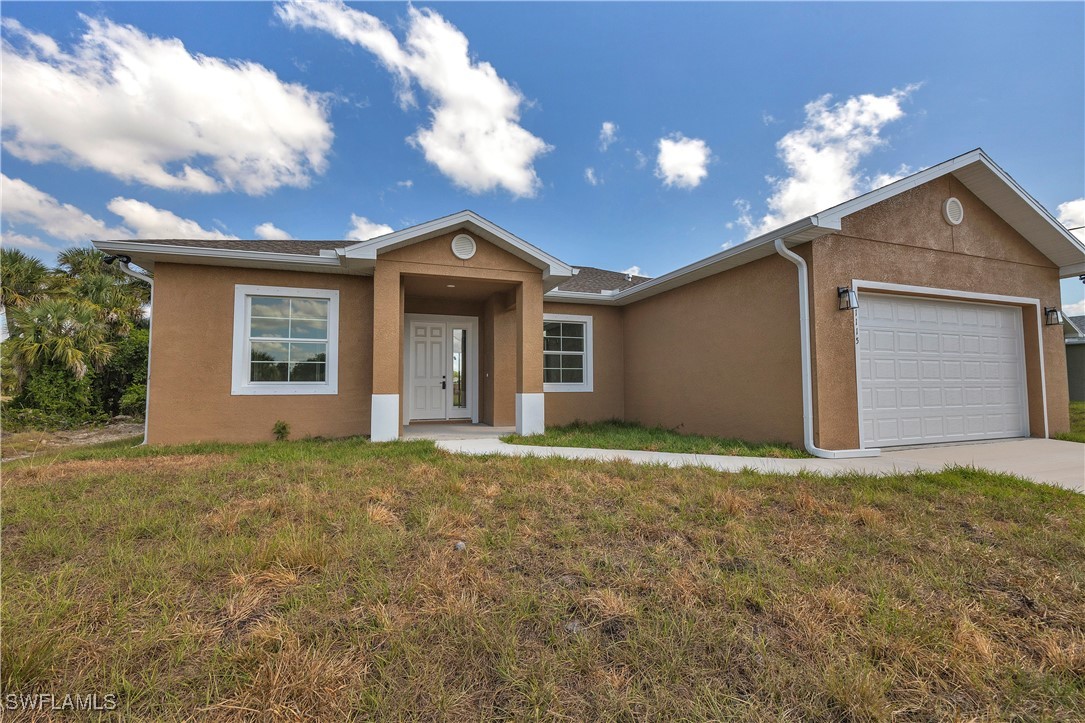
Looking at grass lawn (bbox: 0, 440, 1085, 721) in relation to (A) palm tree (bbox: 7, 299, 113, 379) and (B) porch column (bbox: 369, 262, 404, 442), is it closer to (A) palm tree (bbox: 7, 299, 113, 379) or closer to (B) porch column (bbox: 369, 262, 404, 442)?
(B) porch column (bbox: 369, 262, 404, 442)

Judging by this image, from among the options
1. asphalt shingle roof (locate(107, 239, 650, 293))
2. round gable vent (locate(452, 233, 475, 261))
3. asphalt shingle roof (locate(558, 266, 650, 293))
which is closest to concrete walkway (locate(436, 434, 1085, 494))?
round gable vent (locate(452, 233, 475, 261))

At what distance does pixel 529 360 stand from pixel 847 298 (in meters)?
5.10

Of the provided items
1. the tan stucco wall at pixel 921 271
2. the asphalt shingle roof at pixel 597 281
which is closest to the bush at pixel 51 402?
the asphalt shingle roof at pixel 597 281

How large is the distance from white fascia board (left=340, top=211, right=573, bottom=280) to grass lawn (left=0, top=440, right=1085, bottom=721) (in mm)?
4338

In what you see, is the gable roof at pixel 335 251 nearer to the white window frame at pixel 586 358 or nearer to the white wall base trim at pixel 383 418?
the white window frame at pixel 586 358

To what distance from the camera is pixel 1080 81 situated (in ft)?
25.6

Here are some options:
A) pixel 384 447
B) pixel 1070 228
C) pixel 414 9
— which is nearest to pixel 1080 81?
pixel 1070 228

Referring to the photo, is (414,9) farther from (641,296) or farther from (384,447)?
(384,447)

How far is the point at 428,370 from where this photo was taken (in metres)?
10.3

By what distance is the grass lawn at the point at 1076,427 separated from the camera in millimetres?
7770

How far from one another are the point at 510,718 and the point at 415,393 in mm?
9188

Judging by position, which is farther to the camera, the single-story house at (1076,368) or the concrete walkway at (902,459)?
the single-story house at (1076,368)

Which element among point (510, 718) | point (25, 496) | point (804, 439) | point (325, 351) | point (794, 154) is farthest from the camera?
point (794, 154)

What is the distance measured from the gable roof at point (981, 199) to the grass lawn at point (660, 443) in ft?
9.92
